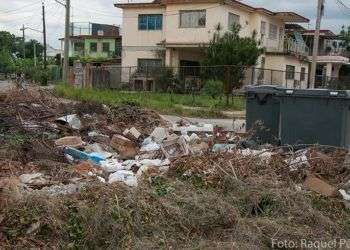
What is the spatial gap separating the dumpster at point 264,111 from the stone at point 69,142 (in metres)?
2.86

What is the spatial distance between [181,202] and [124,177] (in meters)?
1.23

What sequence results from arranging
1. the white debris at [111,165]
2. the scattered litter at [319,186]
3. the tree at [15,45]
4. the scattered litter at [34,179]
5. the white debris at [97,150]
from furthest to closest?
the tree at [15,45]
the white debris at [97,150]
the white debris at [111,165]
the scattered litter at [319,186]
the scattered litter at [34,179]

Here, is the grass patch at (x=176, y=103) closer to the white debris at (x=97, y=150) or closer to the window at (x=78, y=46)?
the white debris at (x=97, y=150)

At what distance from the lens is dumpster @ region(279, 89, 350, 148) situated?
28.4 feet

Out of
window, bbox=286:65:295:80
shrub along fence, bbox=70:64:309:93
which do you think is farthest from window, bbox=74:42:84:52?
window, bbox=286:65:295:80

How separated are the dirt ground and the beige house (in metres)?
28.7

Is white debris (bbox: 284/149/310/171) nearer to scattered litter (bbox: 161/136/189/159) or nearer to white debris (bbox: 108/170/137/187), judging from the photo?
scattered litter (bbox: 161/136/189/159)

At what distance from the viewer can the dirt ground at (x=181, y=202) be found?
503 centimetres

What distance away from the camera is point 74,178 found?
6543 millimetres

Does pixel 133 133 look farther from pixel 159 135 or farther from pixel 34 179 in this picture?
pixel 34 179

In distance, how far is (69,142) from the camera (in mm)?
8703

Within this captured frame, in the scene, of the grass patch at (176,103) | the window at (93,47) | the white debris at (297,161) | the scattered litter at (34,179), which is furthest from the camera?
the window at (93,47)

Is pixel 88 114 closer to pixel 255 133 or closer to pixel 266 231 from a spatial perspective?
pixel 255 133

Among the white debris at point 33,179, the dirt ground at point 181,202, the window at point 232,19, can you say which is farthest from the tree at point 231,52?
the white debris at point 33,179
